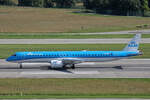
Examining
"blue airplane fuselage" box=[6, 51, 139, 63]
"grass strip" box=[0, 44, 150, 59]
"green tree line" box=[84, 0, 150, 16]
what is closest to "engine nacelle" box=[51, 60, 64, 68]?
"blue airplane fuselage" box=[6, 51, 139, 63]

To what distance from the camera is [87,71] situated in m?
42.5

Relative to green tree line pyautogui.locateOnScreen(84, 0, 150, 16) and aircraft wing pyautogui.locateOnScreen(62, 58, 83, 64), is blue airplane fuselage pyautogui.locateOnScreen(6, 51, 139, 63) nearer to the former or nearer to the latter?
aircraft wing pyautogui.locateOnScreen(62, 58, 83, 64)

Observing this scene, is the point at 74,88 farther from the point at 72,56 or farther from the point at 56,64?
the point at 72,56

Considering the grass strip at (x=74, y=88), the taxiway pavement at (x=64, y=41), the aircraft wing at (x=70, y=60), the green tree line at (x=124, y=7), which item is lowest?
the taxiway pavement at (x=64, y=41)

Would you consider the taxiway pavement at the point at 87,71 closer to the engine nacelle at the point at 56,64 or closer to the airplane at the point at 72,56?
the engine nacelle at the point at 56,64

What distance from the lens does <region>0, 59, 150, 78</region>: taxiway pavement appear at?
1563 inches

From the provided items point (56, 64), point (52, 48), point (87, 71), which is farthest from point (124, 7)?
point (56, 64)

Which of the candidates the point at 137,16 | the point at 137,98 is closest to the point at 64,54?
the point at 137,98

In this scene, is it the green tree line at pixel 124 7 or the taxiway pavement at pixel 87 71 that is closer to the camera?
the taxiway pavement at pixel 87 71

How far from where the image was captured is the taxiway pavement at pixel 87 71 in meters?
39.7

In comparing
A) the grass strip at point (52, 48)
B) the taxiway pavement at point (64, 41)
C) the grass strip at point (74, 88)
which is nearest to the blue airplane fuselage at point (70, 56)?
the grass strip at point (74, 88)

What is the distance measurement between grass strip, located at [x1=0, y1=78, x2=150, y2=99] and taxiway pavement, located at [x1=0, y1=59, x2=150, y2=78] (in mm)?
2592

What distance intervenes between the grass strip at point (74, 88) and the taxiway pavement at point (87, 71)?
8.50 feet

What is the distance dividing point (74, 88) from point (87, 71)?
32.0ft
